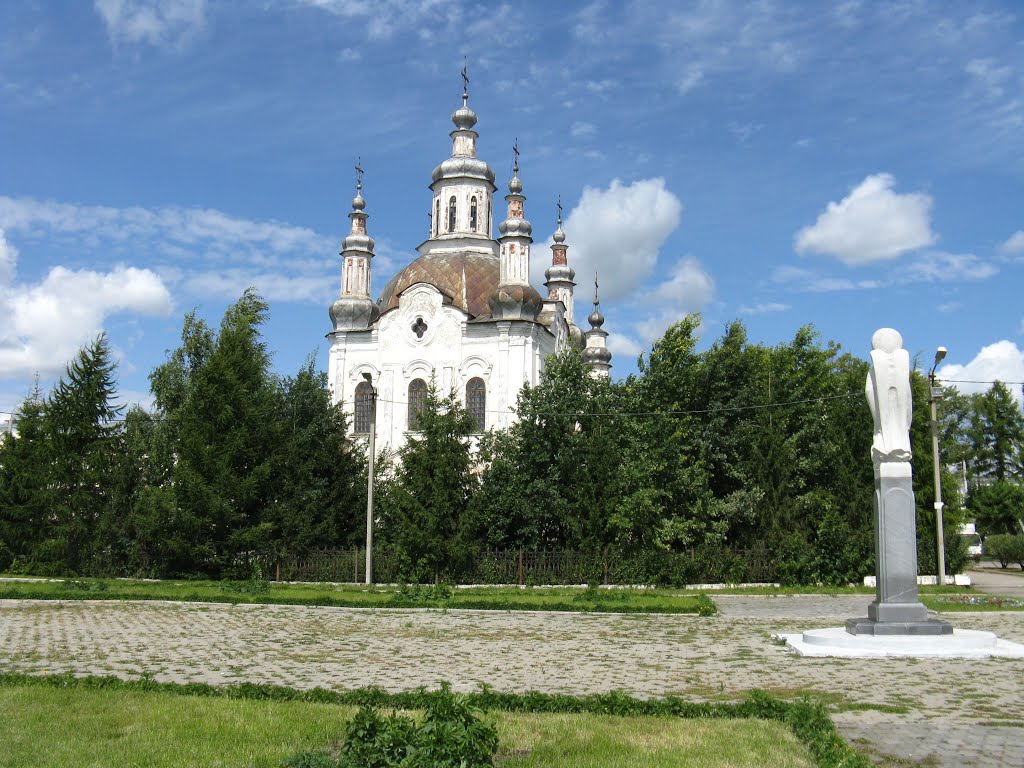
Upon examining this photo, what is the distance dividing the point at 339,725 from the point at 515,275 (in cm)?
3364

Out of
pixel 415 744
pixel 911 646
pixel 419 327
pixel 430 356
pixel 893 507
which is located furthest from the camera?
pixel 419 327

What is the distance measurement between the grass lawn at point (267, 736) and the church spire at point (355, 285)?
34.7m

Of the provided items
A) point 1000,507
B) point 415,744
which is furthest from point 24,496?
point 1000,507

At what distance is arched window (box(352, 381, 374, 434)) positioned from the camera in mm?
40500

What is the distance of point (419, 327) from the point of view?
1615 inches

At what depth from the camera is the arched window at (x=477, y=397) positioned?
3941 cm

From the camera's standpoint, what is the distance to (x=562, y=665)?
10.4 m

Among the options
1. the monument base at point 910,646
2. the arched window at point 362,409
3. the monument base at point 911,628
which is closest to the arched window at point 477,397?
the arched window at point 362,409

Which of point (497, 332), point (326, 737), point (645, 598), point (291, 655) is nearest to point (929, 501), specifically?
point (645, 598)

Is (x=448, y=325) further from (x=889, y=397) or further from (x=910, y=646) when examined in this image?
(x=910, y=646)

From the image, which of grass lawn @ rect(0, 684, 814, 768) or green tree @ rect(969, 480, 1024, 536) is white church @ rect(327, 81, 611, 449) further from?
grass lawn @ rect(0, 684, 814, 768)

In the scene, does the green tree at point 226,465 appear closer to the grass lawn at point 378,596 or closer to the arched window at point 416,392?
the grass lawn at point 378,596

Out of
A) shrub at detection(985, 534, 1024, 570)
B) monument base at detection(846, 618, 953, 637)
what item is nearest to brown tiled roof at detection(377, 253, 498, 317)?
shrub at detection(985, 534, 1024, 570)

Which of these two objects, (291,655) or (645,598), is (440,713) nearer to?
(291,655)
